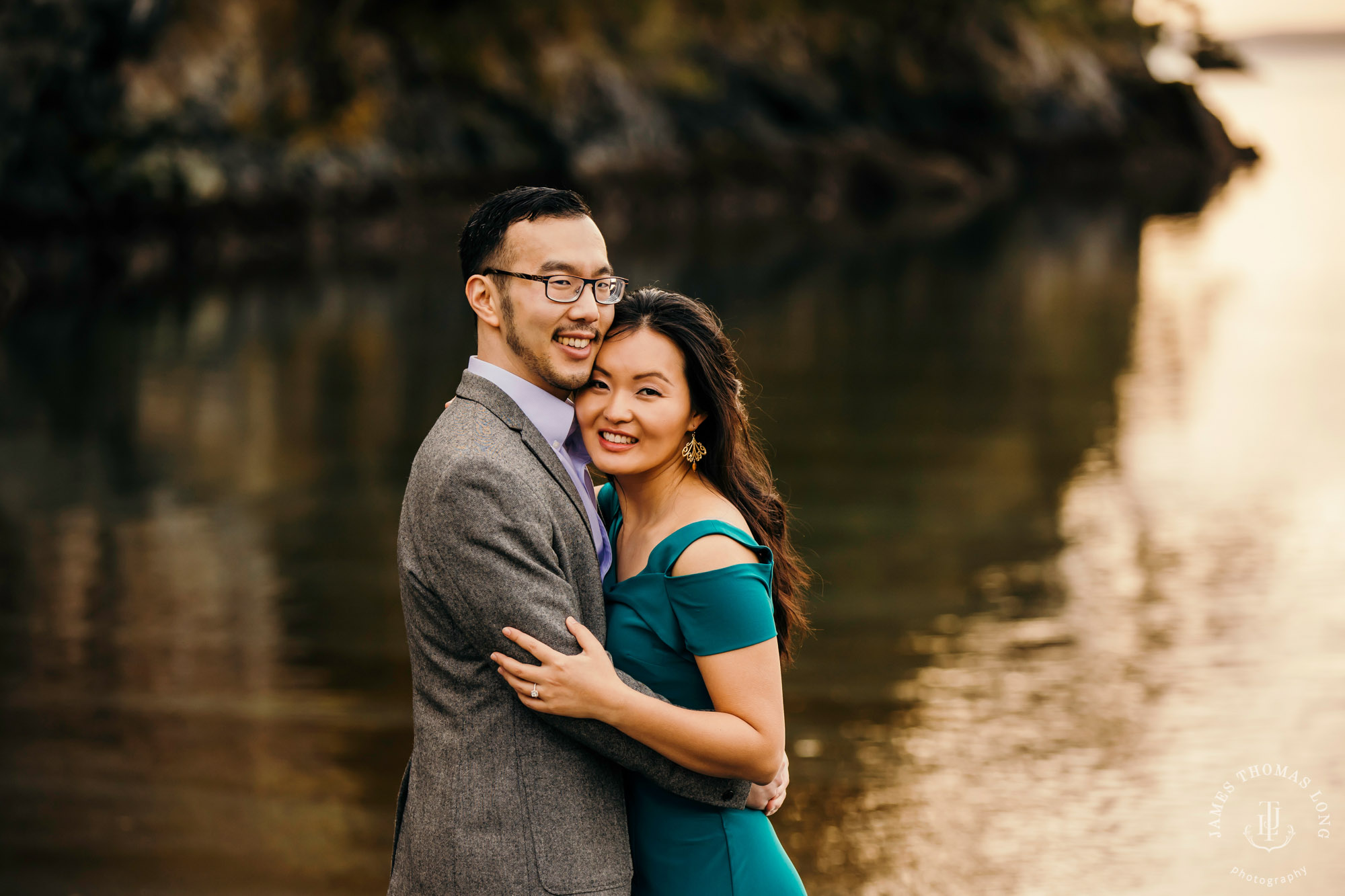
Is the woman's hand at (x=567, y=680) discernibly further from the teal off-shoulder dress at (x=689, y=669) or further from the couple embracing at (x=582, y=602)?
the teal off-shoulder dress at (x=689, y=669)

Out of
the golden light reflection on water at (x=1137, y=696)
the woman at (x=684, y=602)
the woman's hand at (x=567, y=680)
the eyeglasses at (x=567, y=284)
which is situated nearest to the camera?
the woman's hand at (x=567, y=680)

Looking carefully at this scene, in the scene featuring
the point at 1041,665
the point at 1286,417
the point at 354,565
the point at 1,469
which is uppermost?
the point at 1286,417

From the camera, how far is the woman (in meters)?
2.42

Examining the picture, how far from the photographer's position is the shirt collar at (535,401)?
8.34ft

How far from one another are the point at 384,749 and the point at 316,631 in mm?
1577

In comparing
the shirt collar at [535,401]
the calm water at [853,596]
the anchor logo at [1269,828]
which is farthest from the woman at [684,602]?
the anchor logo at [1269,828]

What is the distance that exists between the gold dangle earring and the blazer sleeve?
456mm

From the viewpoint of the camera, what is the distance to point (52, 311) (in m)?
17.9

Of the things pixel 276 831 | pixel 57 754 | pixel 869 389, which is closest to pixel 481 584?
pixel 276 831

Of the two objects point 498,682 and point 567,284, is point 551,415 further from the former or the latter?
point 498,682

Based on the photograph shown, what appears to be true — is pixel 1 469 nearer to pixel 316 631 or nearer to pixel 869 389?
pixel 316 631

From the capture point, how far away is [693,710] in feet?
8.09

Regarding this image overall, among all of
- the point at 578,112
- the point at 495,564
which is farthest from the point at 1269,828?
the point at 578,112

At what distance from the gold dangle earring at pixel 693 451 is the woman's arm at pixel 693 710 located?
25 centimetres
